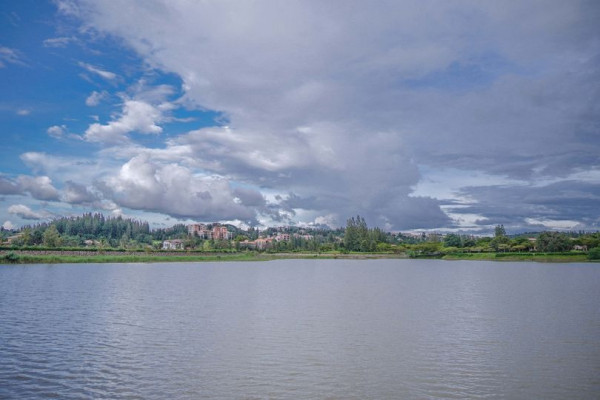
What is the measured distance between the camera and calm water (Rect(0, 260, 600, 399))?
14.3 metres

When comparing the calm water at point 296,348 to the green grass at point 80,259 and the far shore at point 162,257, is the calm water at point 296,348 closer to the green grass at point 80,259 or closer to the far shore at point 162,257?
the green grass at point 80,259

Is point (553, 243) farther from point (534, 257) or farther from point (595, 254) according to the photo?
point (595, 254)

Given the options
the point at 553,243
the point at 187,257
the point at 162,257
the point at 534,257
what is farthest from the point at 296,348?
the point at 553,243

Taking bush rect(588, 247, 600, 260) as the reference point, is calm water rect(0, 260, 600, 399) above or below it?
below

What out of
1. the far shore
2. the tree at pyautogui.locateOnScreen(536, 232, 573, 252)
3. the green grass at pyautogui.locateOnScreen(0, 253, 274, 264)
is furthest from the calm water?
the tree at pyautogui.locateOnScreen(536, 232, 573, 252)

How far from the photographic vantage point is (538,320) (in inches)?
1057

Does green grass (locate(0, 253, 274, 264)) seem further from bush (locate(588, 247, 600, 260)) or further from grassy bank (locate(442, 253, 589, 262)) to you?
bush (locate(588, 247, 600, 260))

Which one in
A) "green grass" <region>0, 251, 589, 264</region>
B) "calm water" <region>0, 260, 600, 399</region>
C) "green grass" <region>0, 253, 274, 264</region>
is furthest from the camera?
"green grass" <region>0, 251, 589, 264</region>

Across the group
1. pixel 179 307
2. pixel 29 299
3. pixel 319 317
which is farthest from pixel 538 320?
pixel 29 299

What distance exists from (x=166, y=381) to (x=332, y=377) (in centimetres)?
581

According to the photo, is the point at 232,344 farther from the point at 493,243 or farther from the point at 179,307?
A: the point at 493,243

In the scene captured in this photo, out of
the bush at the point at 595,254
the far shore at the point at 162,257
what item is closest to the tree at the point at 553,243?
the far shore at the point at 162,257

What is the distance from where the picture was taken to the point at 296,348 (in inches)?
774

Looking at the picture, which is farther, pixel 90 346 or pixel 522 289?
pixel 522 289
